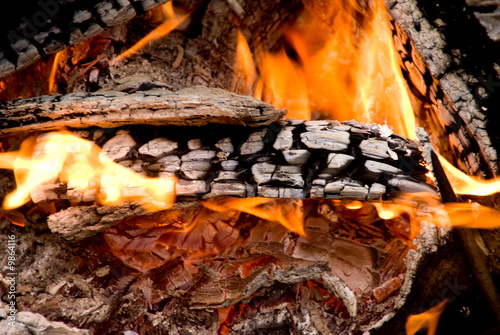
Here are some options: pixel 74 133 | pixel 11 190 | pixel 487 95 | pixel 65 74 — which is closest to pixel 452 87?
pixel 487 95

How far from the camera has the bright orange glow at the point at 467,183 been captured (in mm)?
1448

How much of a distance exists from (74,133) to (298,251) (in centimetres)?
146

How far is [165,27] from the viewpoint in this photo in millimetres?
2195

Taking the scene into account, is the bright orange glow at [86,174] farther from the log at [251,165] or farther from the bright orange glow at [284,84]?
the bright orange glow at [284,84]

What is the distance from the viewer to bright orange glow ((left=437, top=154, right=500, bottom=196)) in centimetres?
145

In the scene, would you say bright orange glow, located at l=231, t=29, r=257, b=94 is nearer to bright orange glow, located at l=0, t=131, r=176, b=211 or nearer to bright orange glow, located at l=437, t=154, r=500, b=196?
bright orange glow, located at l=0, t=131, r=176, b=211

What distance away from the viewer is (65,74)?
1971 millimetres

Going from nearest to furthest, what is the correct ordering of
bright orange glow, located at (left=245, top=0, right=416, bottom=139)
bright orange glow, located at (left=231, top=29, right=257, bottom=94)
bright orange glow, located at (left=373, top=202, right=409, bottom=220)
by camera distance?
bright orange glow, located at (left=373, top=202, right=409, bottom=220) → bright orange glow, located at (left=245, top=0, right=416, bottom=139) → bright orange glow, located at (left=231, top=29, right=257, bottom=94)

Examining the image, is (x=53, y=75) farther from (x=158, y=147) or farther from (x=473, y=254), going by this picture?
(x=473, y=254)

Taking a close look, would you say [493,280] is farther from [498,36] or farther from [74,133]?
[74,133]

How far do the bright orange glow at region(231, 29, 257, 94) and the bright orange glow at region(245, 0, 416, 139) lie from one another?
166 millimetres

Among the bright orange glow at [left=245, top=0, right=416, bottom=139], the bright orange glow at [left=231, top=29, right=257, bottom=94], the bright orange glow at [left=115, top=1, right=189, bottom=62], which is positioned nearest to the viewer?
the bright orange glow at [left=245, top=0, right=416, bottom=139]

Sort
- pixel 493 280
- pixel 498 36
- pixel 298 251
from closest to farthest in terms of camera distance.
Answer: pixel 498 36 < pixel 493 280 < pixel 298 251

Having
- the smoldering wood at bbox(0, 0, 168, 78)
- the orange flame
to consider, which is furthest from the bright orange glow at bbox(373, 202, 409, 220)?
the smoldering wood at bbox(0, 0, 168, 78)
